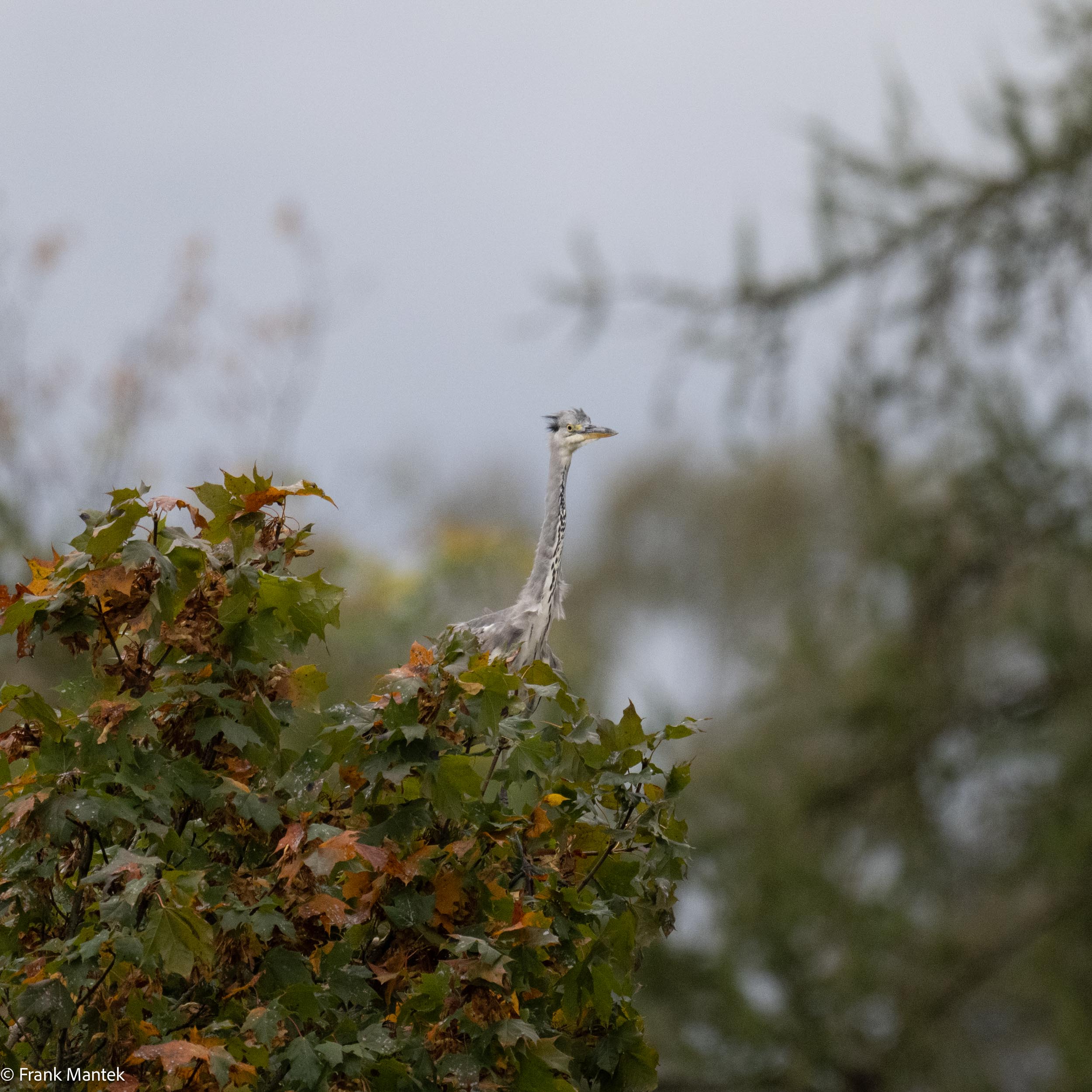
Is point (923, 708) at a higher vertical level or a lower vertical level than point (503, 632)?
higher

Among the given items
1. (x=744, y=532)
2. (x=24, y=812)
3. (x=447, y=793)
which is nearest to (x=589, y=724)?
(x=447, y=793)

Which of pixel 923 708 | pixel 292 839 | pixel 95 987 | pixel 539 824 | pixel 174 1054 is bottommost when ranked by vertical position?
pixel 174 1054

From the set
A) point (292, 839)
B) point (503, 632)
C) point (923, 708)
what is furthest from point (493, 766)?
point (923, 708)

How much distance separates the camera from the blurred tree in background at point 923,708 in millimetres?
10844

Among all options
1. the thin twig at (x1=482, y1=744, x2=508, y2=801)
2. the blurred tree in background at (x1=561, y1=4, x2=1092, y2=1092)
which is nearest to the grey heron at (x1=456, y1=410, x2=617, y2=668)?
the thin twig at (x1=482, y1=744, x2=508, y2=801)

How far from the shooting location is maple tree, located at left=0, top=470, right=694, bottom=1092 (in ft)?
9.37

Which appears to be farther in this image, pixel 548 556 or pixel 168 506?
pixel 548 556

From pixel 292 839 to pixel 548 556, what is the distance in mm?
2896

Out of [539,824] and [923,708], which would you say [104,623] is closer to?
[539,824]

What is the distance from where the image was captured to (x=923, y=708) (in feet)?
39.5

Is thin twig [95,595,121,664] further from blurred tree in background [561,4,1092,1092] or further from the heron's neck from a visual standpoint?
blurred tree in background [561,4,1092,1092]

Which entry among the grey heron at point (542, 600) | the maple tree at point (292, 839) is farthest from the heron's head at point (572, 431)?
the maple tree at point (292, 839)

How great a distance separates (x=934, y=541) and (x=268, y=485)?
9.25 meters

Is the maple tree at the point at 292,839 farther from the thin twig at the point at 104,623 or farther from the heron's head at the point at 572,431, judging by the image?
the heron's head at the point at 572,431
